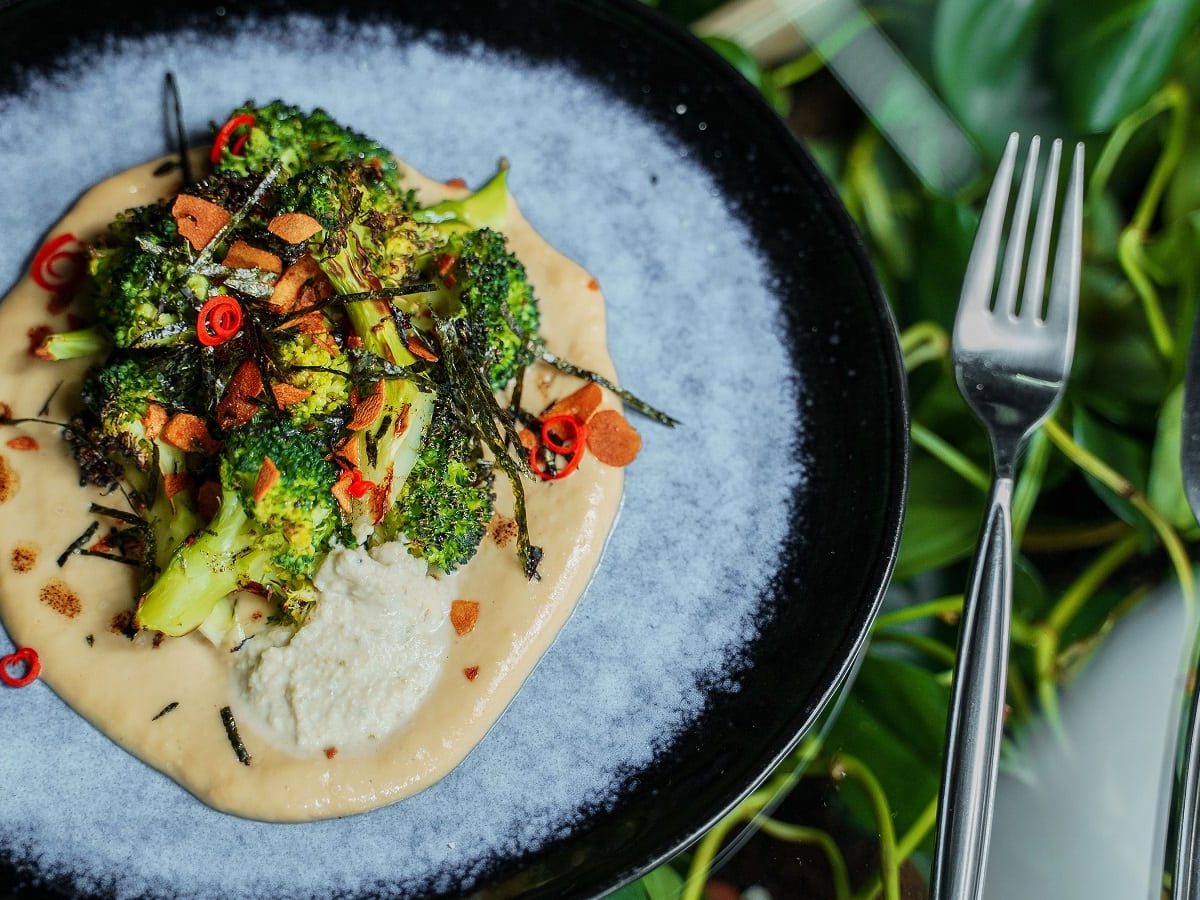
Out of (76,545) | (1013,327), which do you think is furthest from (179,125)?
(1013,327)

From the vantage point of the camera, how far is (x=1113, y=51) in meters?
3.12

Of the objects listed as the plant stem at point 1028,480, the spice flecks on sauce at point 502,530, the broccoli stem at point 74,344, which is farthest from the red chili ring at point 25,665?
the plant stem at point 1028,480

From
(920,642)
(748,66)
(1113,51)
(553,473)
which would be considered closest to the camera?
(553,473)

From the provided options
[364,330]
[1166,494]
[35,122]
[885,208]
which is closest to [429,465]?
[364,330]

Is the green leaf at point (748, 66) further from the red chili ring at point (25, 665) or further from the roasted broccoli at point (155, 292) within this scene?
the red chili ring at point (25, 665)

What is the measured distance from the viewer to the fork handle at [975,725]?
96.3 inches

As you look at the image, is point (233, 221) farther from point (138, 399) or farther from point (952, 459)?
point (952, 459)

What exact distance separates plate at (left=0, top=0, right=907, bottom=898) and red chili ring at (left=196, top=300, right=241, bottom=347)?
83cm

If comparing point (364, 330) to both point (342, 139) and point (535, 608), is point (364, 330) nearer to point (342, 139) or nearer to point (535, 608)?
point (342, 139)

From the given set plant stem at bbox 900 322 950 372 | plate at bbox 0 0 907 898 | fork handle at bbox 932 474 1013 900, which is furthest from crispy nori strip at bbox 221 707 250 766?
plant stem at bbox 900 322 950 372

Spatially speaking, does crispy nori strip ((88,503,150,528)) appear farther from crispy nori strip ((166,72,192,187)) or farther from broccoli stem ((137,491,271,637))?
crispy nori strip ((166,72,192,187))

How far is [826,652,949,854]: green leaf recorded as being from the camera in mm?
2812

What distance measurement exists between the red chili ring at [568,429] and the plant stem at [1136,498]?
1.46 meters

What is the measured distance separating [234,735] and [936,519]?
2.04m
